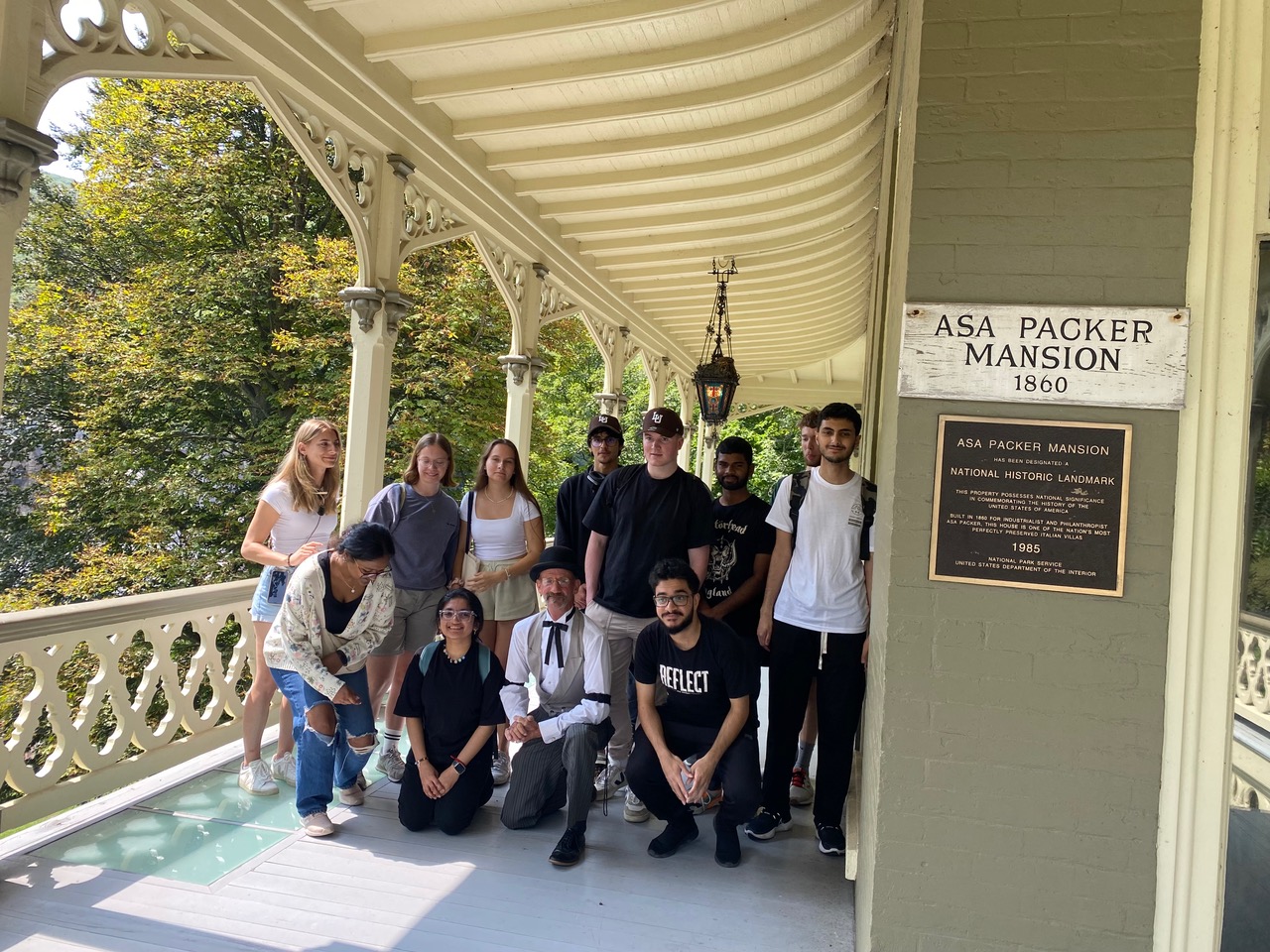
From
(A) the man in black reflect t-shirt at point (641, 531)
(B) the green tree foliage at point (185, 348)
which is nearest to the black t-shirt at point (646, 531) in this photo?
(A) the man in black reflect t-shirt at point (641, 531)

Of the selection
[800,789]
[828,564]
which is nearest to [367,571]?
[828,564]

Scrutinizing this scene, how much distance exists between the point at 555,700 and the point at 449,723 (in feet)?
1.46

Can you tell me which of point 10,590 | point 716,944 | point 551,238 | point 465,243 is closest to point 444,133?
point 551,238

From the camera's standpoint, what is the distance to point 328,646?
3.38 m

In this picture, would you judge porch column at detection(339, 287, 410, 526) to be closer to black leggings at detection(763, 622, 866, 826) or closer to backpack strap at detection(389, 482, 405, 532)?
backpack strap at detection(389, 482, 405, 532)

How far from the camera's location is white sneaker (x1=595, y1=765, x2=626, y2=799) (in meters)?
3.84

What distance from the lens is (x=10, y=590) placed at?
52.0 ft

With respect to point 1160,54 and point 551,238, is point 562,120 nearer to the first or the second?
point 551,238

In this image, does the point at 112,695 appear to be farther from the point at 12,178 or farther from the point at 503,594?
the point at 12,178

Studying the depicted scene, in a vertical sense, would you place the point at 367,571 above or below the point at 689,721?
above

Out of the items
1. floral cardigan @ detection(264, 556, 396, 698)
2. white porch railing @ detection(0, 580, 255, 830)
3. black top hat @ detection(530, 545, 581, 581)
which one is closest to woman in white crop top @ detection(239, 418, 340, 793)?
floral cardigan @ detection(264, 556, 396, 698)

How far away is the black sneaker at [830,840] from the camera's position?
3342mm

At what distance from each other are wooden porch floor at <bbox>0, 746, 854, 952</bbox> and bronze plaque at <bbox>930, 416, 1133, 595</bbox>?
139 cm

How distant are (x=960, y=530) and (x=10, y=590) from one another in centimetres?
1862
